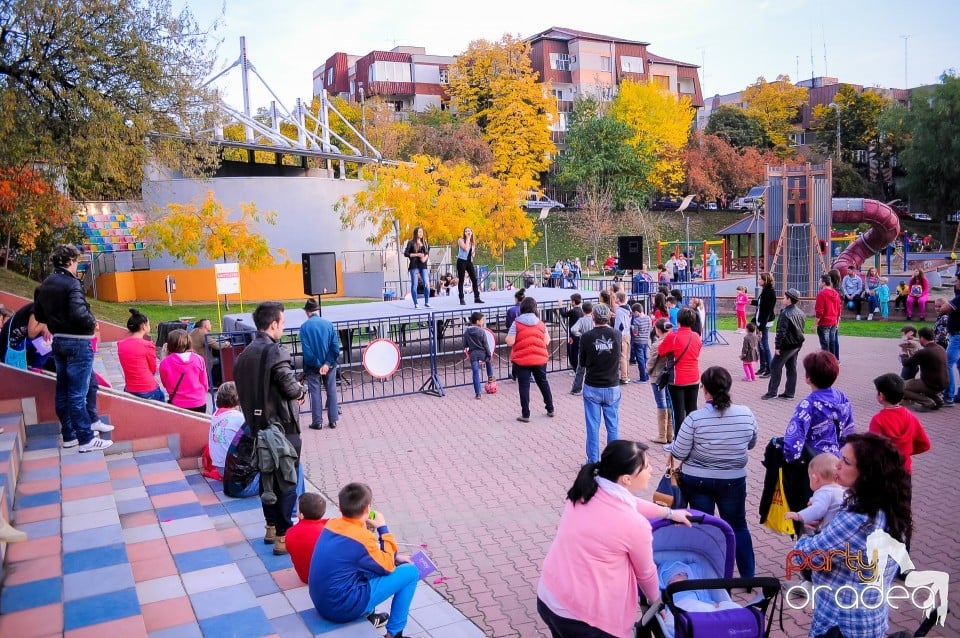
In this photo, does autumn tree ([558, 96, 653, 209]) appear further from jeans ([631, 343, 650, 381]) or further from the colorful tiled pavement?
the colorful tiled pavement

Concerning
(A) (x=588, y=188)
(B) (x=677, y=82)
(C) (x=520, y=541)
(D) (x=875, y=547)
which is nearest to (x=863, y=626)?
(D) (x=875, y=547)

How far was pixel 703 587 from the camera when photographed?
3.23 metres

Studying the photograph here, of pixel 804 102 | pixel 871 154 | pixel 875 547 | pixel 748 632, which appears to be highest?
pixel 804 102

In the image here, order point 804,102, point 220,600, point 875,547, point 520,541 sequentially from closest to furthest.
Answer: point 875,547 → point 220,600 → point 520,541 → point 804,102

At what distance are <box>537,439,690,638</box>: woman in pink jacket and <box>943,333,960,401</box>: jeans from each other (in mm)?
9328

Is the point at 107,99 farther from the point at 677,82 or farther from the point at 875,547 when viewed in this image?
the point at 677,82

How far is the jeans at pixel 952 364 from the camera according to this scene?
33.9 feet

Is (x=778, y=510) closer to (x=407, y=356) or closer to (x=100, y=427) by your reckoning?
(x=100, y=427)

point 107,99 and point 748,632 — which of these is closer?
point 748,632

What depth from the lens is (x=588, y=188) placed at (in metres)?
50.9

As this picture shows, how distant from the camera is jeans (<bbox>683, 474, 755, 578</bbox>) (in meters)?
4.96

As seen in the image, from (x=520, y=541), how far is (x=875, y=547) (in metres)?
3.70

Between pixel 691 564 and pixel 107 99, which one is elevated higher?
pixel 107 99

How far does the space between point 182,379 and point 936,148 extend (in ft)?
182
